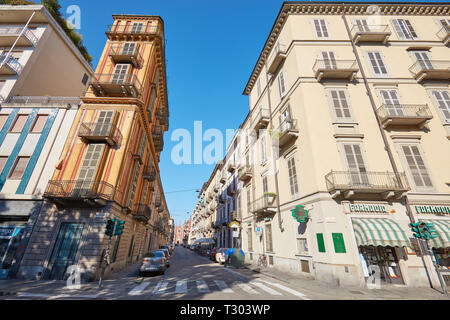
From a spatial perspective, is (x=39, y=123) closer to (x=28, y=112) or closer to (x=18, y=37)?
(x=28, y=112)

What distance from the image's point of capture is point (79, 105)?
1552 centimetres

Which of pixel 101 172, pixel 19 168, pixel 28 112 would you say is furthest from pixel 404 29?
pixel 19 168

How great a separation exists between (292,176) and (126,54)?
18.4 meters

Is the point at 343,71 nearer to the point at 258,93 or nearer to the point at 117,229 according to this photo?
the point at 258,93

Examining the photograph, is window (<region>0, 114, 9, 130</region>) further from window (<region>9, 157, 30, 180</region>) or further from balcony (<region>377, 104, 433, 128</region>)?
balcony (<region>377, 104, 433, 128</region>)

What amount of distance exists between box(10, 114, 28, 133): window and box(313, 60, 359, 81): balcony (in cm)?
2312

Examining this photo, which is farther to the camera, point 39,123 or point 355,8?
point 355,8

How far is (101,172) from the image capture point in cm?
1315

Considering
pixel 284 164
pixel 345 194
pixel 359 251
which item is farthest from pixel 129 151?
pixel 359 251

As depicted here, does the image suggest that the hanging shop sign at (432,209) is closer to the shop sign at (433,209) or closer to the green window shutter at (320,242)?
the shop sign at (433,209)

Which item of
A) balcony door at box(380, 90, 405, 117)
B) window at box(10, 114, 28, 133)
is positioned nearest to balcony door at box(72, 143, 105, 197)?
window at box(10, 114, 28, 133)

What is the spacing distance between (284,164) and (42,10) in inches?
1136

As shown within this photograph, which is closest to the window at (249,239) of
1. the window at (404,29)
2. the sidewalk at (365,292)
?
the sidewalk at (365,292)

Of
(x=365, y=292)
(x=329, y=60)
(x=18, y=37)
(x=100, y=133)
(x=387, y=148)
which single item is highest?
(x=18, y=37)
